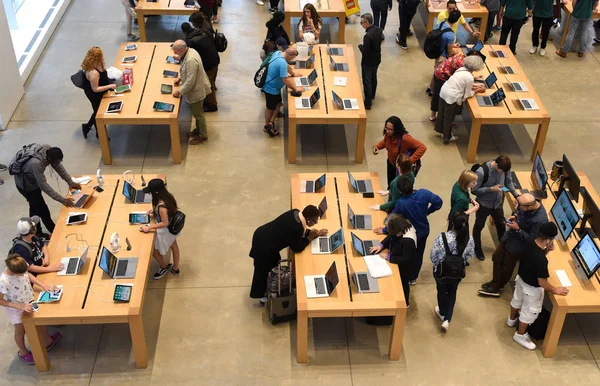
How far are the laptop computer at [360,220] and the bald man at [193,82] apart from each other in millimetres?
3276

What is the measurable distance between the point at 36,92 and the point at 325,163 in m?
4.84

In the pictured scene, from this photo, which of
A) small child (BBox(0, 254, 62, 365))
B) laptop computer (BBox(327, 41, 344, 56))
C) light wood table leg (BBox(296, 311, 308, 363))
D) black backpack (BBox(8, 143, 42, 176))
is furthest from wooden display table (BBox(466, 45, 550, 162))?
small child (BBox(0, 254, 62, 365))

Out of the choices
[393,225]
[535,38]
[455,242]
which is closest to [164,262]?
[393,225]

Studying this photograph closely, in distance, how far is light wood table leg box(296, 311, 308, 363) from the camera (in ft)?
22.1

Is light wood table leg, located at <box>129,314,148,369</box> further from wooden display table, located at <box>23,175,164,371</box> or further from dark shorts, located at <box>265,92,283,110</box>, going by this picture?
dark shorts, located at <box>265,92,283,110</box>

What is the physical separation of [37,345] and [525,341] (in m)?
4.76

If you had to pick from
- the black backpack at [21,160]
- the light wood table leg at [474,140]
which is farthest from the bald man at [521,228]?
the black backpack at [21,160]

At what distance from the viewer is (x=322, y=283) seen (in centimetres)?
695

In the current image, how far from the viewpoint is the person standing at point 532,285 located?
6.65 m

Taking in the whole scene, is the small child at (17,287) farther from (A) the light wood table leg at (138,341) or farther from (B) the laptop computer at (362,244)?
(B) the laptop computer at (362,244)

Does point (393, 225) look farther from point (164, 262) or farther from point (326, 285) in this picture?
point (164, 262)

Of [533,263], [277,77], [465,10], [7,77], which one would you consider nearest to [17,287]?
[533,263]

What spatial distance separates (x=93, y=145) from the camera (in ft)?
33.5

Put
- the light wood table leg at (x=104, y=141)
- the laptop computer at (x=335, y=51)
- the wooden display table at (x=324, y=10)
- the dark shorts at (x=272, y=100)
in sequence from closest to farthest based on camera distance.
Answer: the light wood table leg at (x=104, y=141) < the dark shorts at (x=272, y=100) < the laptop computer at (x=335, y=51) < the wooden display table at (x=324, y=10)
